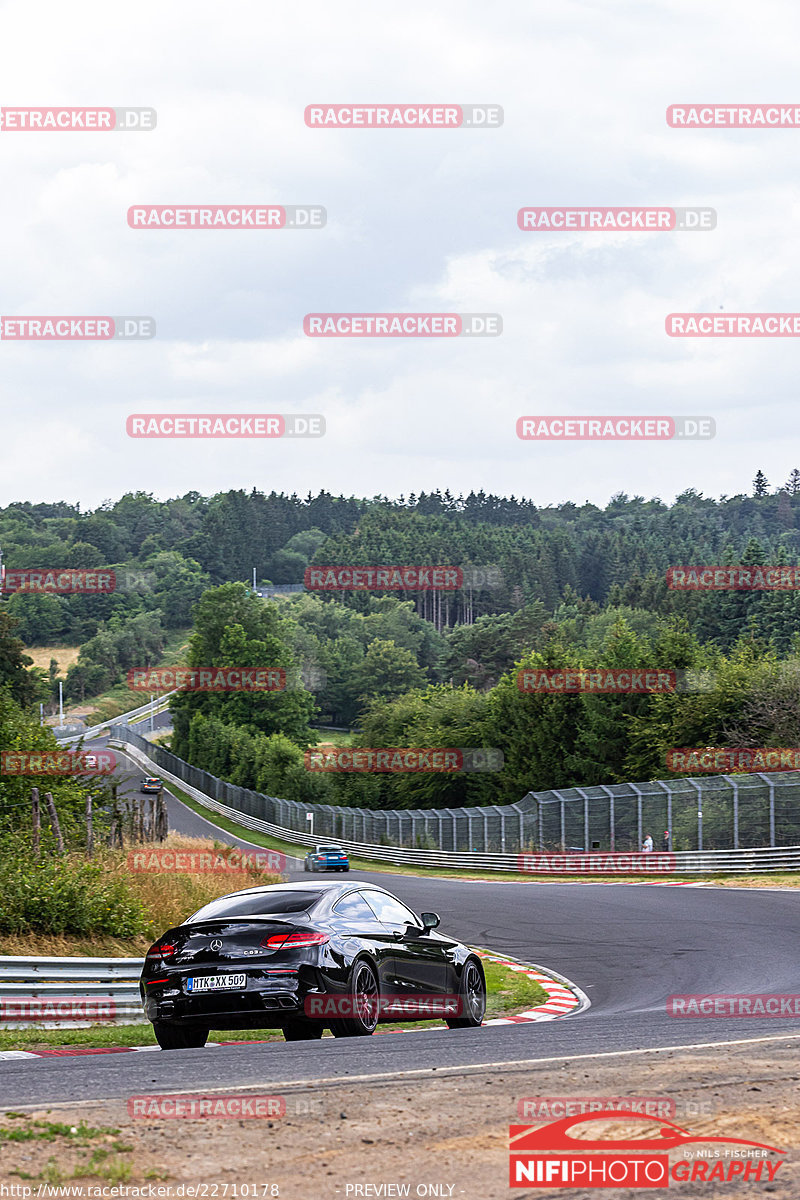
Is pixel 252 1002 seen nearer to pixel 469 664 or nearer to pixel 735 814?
pixel 735 814

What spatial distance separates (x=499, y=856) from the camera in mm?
47781

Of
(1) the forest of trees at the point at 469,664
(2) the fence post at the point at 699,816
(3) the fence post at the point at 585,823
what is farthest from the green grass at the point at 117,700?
(2) the fence post at the point at 699,816

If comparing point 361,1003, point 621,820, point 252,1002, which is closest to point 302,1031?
point 361,1003

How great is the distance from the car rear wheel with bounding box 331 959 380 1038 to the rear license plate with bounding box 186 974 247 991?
901 mm

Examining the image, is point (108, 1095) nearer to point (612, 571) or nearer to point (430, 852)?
point (430, 852)

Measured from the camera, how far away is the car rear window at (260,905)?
11.1 metres

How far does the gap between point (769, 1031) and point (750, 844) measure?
83.5 ft

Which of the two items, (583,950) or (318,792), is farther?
(318,792)

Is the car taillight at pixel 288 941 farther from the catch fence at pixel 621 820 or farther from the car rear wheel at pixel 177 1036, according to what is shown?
the catch fence at pixel 621 820

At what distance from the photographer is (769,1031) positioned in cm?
1066

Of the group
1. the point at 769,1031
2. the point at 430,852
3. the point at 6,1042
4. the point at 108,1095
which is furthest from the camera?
the point at 430,852

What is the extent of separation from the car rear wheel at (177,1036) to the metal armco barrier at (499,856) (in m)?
25.4

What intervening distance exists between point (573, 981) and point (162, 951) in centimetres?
870

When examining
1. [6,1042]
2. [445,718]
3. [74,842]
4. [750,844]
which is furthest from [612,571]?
[6,1042]
